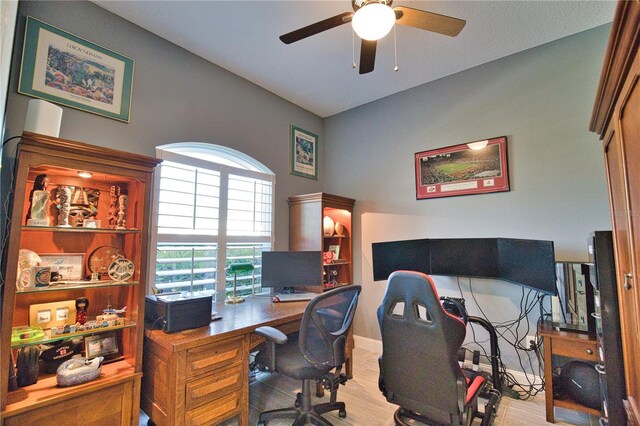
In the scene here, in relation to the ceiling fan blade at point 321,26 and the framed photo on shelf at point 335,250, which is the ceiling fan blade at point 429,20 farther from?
the framed photo on shelf at point 335,250

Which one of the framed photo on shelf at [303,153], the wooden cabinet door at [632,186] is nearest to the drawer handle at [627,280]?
the wooden cabinet door at [632,186]

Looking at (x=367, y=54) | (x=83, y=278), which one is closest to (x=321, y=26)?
(x=367, y=54)

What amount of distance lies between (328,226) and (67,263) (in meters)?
2.50

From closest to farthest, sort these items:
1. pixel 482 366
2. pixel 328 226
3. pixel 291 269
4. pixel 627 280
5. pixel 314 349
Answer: pixel 627 280 → pixel 314 349 → pixel 482 366 → pixel 291 269 → pixel 328 226

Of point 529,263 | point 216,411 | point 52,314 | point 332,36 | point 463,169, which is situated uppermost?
point 332,36

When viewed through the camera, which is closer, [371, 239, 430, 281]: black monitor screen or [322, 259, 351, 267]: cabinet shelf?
[371, 239, 430, 281]: black monitor screen

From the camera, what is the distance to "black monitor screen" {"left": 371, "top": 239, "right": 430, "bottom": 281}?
296 cm

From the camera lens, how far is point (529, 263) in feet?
7.62

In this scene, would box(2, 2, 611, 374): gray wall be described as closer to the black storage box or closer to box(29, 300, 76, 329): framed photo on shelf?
box(29, 300, 76, 329): framed photo on shelf

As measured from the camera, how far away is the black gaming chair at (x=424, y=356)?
158 centimetres

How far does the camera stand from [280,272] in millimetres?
3029

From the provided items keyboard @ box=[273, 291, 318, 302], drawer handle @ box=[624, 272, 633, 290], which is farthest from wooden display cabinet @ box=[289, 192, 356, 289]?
drawer handle @ box=[624, 272, 633, 290]

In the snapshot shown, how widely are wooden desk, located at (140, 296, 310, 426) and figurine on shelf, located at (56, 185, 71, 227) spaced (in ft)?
2.81

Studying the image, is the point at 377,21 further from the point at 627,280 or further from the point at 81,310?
the point at 81,310
